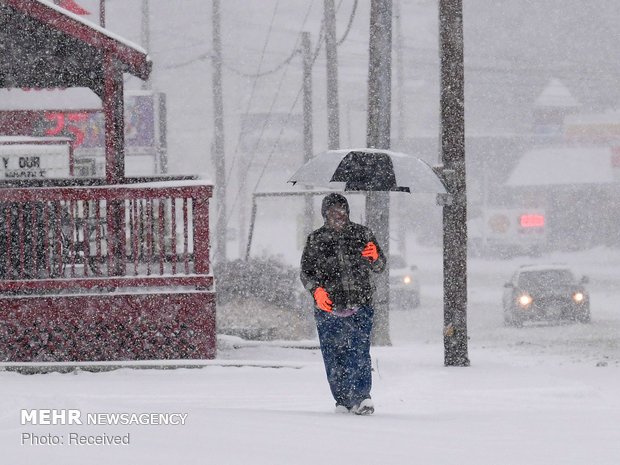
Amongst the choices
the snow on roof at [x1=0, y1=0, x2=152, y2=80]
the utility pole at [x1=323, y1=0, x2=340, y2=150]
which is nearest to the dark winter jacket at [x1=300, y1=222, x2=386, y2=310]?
the snow on roof at [x1=0, y1=0, x2=152, y2=80]

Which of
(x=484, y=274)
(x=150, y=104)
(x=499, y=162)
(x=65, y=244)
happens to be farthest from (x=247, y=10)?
(x=65, y=244)

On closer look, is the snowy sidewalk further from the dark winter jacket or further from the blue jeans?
the dark winter jacket

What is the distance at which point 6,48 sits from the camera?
13.9m

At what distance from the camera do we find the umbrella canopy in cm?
989

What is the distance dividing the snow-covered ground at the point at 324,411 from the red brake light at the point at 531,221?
48612 mm

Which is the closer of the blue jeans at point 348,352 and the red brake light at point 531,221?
the blue jeans at point 348,352

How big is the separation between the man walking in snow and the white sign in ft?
33.5

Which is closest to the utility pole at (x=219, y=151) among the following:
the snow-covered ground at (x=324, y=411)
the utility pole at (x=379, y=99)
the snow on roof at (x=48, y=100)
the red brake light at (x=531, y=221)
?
the snow on roof at (x=48, y=100)

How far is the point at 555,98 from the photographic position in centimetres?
6956

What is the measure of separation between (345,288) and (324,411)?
3.39 ft

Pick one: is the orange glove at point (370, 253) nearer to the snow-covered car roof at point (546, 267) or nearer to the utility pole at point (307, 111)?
the snow-covered car roof at point (546, 267)

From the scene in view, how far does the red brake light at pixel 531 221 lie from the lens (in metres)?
63.7

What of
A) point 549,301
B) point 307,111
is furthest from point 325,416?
point 307,111

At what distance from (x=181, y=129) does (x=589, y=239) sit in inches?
2068
